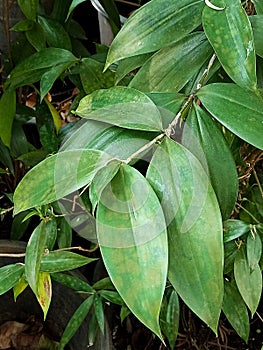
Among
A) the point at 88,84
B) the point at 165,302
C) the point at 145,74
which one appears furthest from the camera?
the point at 165,302

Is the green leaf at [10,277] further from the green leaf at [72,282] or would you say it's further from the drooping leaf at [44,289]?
the green leaf at [72,282]

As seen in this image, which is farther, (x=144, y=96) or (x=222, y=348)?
(x=222, y=348)

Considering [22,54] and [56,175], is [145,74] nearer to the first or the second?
[56,175]

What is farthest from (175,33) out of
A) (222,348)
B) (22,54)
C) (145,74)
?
(222,348)

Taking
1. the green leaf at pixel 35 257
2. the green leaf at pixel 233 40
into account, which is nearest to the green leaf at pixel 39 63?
the green leaf at pixel 35 257

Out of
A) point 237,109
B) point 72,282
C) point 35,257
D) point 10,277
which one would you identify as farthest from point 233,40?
point 72,282

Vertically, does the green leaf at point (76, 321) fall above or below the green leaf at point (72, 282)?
below

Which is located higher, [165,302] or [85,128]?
[85,128]
